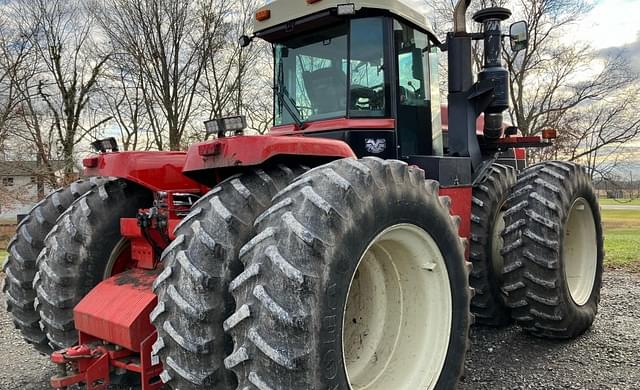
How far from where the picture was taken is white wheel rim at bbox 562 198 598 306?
5184 mm

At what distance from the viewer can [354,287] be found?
321cm

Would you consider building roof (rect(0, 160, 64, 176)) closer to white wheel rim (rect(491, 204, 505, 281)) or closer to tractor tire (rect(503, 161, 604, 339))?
white wheel rim (rect(491, 204, 505, 281))

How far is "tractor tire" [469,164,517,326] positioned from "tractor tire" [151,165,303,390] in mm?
2616

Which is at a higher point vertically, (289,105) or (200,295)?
(289,105)

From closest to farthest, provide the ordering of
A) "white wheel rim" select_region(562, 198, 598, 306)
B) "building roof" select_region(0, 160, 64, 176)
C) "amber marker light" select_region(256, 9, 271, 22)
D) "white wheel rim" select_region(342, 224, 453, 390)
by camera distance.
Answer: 1. "white wheel rim" select_region(342, 224, 453, 390)
2. "amber marker light" select_region(256, 9, 271, 22)
3. "white wheel rim" select_region(562, 198, 598, 306)
4. "building roof" select_region(0, 160, 64, 176)

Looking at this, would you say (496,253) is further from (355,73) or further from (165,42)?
(165,42)

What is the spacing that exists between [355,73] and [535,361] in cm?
274

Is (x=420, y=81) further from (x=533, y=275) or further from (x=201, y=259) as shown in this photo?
(x=201, y=259)

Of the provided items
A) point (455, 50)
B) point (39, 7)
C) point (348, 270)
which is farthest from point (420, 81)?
point (39, 7)

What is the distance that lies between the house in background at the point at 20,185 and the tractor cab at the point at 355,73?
18.2 meters

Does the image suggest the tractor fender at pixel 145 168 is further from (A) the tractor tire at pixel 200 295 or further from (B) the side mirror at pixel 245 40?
(B) the side mirror at pixel 245 40

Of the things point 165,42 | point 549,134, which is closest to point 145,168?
point 549,134

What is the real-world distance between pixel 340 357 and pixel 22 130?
79.2 ft

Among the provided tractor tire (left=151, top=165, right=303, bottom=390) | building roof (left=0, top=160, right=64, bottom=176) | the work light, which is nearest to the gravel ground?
tractor tire (left=151, top=165, right=303, bottom=390)
